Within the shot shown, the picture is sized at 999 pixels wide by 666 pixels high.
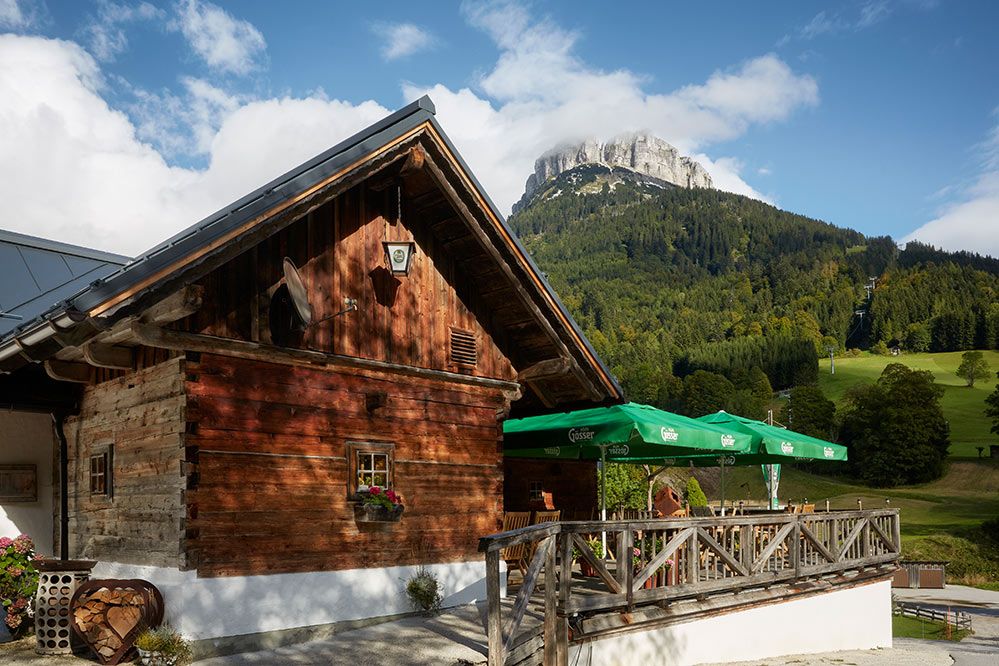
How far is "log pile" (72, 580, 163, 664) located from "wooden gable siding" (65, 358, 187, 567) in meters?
0.52

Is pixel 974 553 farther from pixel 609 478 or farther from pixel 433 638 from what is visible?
pixel 433 638

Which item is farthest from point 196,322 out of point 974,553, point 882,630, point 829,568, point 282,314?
point 974,553

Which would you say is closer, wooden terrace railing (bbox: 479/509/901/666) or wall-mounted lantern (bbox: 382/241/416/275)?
wooden terrace railing (bbox: 479/509/901/666)

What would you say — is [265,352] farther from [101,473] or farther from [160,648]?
[160,648]

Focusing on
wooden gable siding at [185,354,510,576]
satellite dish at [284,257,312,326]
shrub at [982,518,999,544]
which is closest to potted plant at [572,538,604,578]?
wooden gable siding at [185,354,510,576]

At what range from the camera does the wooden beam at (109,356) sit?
8.88 m

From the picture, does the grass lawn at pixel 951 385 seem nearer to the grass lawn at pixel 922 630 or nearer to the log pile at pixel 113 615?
the grass lawn at pixel 922 630

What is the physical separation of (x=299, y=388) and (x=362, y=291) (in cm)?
151

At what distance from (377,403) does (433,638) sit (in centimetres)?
287

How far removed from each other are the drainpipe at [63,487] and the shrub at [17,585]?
2.69 ft

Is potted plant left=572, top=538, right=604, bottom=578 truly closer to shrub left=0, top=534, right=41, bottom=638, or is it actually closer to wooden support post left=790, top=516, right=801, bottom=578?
wooden support post left=790, top=516, right=801, bottom=578

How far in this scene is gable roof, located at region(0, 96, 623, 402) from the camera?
760cm

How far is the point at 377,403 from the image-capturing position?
1055 centimetres

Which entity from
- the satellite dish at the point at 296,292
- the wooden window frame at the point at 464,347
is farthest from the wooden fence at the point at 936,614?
the satellite dish at the point at 296,292
